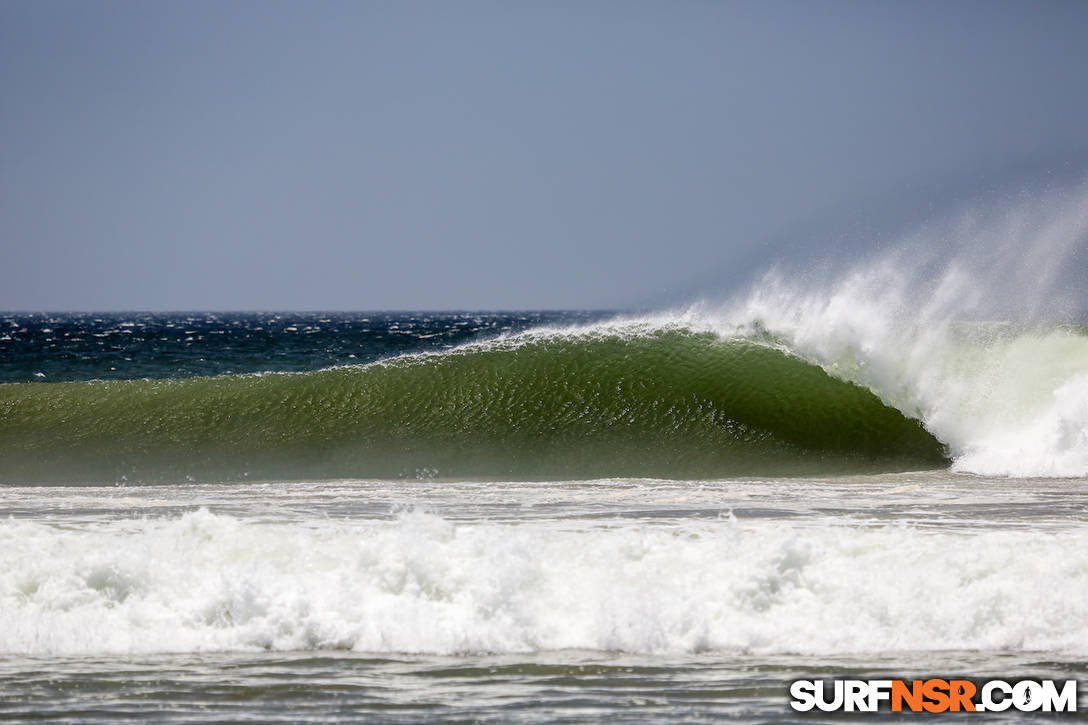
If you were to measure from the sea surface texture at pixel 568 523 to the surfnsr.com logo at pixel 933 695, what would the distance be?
0.51ft

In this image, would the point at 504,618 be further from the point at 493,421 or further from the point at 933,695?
the point at 493,421

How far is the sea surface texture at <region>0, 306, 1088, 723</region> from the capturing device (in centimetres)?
603

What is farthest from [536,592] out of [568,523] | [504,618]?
[568,523]

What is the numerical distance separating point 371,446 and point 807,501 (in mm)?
5952

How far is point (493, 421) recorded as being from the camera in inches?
602

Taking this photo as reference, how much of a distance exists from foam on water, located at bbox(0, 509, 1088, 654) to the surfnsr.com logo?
0.69m

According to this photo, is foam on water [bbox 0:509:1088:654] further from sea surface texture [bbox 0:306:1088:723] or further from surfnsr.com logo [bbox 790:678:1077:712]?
surfnsr.com logo [bbox 790:678:1077:712]

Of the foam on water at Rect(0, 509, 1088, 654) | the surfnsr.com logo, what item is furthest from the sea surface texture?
the surfnsr.com logo

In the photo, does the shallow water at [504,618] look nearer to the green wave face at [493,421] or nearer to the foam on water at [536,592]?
the foam on water at [536,592]

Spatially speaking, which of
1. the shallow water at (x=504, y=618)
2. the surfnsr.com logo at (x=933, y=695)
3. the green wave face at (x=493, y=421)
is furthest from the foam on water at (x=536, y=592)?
the green wave face at (x=493, y=421)

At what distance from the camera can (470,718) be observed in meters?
5.25

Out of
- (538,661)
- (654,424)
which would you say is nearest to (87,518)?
(538,661)

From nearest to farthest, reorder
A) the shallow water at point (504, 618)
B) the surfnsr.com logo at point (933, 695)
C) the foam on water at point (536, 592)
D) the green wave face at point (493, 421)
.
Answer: the surfnsr.com logo at point (933, 695)
the shallow water at point (504, 618)
the foam on water at point (536, 592)
the green wave face at point (493, 421)

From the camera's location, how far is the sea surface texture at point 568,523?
603 cm
